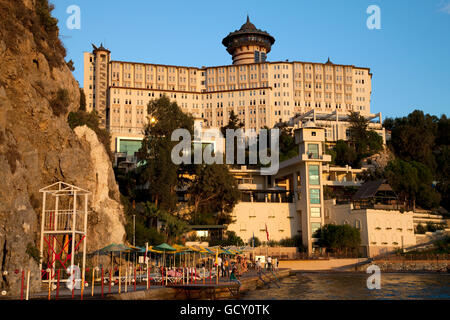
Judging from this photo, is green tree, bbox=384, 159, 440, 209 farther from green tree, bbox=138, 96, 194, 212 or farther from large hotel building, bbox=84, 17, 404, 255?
green tree, bbox=138, 96, 194, 212

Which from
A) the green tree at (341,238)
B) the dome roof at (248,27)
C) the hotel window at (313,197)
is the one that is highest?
the dome roof at (248,27)

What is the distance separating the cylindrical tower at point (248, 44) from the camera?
14325 cm

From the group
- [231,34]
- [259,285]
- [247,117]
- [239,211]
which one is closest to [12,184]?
[259,285]

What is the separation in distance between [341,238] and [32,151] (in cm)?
Answer: 3927

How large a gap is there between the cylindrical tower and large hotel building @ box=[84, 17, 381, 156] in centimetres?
1067

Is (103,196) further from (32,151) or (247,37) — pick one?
(247,37)

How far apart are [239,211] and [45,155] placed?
3497 centimetres

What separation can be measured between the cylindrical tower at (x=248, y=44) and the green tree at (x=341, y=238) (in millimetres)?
87211

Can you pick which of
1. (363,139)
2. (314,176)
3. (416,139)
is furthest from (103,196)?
(363,139)

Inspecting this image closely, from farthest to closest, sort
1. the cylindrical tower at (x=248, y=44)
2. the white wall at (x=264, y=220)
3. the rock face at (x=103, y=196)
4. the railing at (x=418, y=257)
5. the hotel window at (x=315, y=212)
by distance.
Answer: the cylindrical tower at (x=248, y=44) → the white wall at (x=264, y=220) → the hotel window at (x=315, y=212) → the railing at (x=418, y=257) → the rock face at (x=103, y=196)

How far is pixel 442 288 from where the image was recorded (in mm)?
36906

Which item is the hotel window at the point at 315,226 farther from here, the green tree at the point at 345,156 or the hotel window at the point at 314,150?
the green tree at the point at 345,156

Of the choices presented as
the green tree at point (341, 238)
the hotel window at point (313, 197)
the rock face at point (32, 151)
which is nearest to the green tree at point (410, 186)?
the hotel window at point (313, 197)

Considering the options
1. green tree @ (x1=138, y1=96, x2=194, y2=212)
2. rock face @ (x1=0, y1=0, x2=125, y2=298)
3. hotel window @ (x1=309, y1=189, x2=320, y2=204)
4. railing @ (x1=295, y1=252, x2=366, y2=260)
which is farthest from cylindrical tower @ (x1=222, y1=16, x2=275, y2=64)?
rock face @ (x1=0, y1=0, x2=125, y2=298)
